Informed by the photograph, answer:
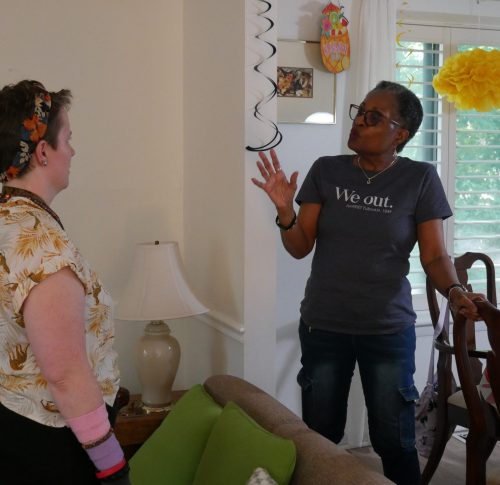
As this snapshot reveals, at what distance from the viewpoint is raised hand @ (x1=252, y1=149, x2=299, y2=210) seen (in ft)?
7.39

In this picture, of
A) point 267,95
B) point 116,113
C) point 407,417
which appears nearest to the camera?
point 407,417

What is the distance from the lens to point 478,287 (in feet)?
13.3

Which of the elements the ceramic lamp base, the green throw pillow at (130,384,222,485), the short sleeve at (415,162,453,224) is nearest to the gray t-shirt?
the short sleeve at (415,162,453,224)

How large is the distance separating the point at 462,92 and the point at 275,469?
229 cm

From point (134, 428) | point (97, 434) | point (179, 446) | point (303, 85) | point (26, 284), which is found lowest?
point (134, 428)

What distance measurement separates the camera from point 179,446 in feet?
6.84

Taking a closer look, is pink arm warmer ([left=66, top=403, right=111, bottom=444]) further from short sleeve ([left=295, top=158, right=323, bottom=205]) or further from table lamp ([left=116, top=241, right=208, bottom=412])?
table lamp ([left=116, top=241, right=208, bottom=412])

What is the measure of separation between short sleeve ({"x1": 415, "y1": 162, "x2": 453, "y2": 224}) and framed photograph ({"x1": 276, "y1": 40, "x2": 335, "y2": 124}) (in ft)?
4.07

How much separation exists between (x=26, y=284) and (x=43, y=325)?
3.3 inches

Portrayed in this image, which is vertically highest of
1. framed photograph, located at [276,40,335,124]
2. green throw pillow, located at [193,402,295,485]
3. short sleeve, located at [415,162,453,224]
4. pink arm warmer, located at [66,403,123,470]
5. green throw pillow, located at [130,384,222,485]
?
framed photograph, located at [276,40,335,124]

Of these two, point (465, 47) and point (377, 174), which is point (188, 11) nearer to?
point (377, 174)

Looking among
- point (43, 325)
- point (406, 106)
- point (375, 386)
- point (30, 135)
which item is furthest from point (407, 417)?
point (30, 135)

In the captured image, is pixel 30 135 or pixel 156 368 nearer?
pixel 30 135

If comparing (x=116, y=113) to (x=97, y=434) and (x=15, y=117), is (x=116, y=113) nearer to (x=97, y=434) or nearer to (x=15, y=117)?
(x=15, y=117)
